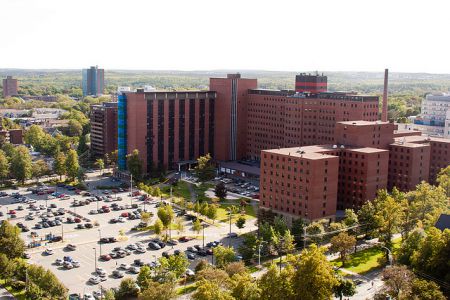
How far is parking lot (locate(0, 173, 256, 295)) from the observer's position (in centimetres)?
6750

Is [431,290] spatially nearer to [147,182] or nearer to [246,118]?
[147,182]

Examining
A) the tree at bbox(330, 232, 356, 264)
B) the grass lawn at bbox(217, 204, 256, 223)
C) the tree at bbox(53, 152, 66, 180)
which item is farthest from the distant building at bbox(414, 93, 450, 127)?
the tree at bbox(330, 232, 356, 264)

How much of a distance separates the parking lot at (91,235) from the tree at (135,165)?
6342 millimetres

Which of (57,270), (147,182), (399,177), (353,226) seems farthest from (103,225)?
(399,177)

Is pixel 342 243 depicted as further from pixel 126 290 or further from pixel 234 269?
pixel 126 290

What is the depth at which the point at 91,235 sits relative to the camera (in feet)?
270

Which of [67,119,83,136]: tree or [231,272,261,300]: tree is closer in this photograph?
[231,272,261,300]: tree

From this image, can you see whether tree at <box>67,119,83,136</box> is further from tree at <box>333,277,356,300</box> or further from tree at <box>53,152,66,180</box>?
tree at <box>333,277,356,300</box>

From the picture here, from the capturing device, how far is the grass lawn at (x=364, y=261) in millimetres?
69062

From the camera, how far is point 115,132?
469 feet

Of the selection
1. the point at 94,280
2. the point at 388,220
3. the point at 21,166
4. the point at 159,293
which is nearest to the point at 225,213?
the point at 388,220

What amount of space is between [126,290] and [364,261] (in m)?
31.4

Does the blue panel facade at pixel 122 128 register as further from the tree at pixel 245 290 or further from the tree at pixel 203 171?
the tree at pixel 245 290

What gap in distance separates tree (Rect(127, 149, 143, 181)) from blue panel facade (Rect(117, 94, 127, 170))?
24.4 feet
